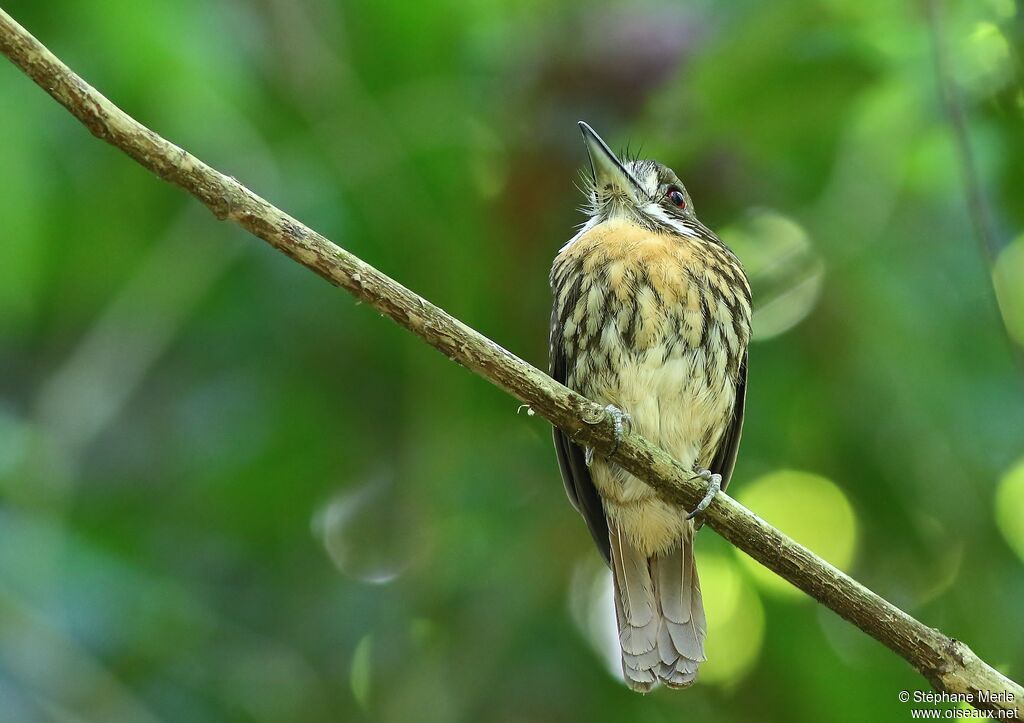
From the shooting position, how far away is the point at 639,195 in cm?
347

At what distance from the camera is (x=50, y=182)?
3211mm

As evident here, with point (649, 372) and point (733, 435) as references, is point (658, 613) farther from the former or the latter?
point (649, 372)

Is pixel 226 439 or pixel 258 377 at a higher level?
pixel 258 377

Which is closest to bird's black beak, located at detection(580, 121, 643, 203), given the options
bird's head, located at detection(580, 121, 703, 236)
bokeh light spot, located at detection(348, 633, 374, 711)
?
bird's head, located at detection(580, 121, 703, 236)

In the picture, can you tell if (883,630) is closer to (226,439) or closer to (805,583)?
(805,583)

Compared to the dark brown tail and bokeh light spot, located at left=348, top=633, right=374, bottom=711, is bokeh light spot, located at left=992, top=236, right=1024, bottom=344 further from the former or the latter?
bokeh light spot, located at left=348, top=633, right=374, bottom=711

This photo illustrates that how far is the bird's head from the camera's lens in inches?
134

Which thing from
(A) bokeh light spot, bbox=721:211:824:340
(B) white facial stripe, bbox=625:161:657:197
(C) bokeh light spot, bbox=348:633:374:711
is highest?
(A) bokeh light spot, bbox=721:211:824:340

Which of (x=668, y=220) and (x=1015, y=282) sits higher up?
(x=1015, y=282)

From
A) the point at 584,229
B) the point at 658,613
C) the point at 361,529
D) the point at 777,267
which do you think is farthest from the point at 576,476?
the point at 361,529

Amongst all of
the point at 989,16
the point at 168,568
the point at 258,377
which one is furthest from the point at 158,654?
the point at 989,16

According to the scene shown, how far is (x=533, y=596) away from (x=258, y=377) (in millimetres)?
1129

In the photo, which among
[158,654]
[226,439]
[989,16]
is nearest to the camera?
[989,16]

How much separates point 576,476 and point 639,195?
743mm
